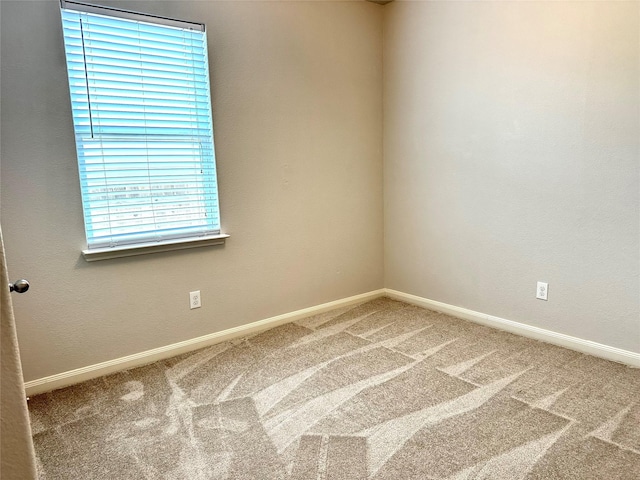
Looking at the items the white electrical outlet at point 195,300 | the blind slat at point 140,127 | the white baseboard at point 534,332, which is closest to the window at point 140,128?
the blind slat at point 140,127

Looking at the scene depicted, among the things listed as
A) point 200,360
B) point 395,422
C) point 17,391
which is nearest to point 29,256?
point 200,360

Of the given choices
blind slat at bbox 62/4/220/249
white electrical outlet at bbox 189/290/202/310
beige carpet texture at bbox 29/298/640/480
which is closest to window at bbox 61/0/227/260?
blind slat at bbox 62/4/220/249

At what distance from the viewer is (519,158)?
2775mm

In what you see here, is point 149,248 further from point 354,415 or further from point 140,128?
point 354,415

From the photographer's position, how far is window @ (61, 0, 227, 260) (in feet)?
7.48

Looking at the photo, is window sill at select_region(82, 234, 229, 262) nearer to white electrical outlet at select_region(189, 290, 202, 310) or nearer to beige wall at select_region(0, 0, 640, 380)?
beige wall at select_region(0, 0, 640, 380)

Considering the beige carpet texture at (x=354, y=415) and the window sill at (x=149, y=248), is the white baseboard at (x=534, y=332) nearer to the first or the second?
the beige carpet texture at (x=354, y=415)

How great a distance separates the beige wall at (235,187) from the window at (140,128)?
73 mm

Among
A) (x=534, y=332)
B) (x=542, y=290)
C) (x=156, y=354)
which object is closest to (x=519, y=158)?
(x=542, y=290)

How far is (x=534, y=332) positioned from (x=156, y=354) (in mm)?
2499

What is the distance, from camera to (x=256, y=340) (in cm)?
292

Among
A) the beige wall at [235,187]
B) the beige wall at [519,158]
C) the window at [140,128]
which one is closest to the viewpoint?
the beige wall at [235,187]

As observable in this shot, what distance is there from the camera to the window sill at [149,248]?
237 cm

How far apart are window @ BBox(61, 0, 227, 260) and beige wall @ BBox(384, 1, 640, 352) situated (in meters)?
1.64
